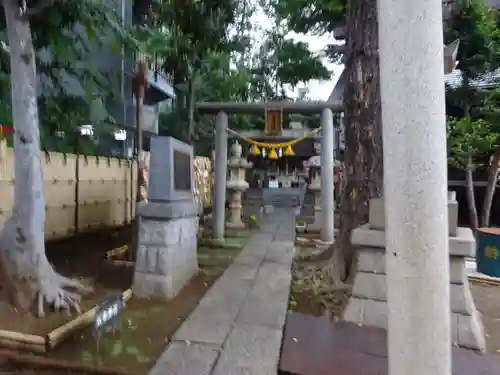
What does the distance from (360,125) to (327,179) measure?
415cm

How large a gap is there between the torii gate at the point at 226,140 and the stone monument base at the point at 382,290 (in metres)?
4.85

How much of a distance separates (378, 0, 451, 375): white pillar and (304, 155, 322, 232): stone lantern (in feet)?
29.0

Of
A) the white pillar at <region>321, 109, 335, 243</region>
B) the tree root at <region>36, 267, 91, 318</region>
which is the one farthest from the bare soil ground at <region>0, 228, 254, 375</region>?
the white pillar at <region>321, 109, 335, 243</region>

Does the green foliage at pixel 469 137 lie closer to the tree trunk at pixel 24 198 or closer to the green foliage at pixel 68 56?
the green foliage at pixel 68 56

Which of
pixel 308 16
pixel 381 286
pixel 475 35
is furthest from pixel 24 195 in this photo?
pixel 475 35

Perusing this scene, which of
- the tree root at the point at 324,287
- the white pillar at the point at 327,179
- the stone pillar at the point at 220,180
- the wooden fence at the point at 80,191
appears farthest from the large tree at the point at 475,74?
the wooden fence at the point at 80,191

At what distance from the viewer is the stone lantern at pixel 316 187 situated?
10.2 m

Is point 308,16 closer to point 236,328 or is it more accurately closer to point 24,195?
point 24,195

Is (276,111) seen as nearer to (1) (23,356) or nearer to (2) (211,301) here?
(2) (211,301)

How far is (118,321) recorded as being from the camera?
338cm

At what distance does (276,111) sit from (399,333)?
7.06m

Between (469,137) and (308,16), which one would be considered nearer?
(469,137)

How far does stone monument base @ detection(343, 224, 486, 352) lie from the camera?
2.91m

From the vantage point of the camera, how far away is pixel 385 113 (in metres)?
1.41
